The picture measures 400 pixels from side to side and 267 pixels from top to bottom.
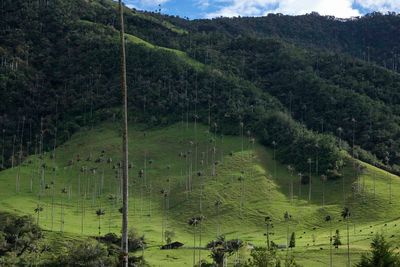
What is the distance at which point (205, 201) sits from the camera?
162m

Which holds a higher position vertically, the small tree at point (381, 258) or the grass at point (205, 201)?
the small tree at point (381, 258)

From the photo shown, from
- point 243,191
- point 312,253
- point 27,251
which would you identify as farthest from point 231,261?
point 243,191

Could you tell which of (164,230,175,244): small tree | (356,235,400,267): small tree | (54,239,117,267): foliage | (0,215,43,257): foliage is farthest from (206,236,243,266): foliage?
(356,235,400,267): small tree

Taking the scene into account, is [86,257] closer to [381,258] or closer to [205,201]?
[205,201]

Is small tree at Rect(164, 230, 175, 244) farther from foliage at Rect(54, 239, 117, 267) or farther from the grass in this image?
foliage at Rect(54, 239, 117, 267)

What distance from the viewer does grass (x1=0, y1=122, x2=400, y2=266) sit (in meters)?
135

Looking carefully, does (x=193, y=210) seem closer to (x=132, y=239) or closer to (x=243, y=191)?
(x=243, y=191)

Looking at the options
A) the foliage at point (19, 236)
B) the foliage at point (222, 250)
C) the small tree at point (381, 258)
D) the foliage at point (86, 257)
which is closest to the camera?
the small tree at point (381, 258)

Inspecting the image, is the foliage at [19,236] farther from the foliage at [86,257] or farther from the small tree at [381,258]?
the small tree at [381,258]

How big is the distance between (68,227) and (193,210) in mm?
33178

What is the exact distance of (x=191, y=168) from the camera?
617 ft

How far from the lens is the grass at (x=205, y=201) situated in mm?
135062

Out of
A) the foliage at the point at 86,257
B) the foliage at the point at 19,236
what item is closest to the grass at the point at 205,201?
the foliage at the point at 19,236

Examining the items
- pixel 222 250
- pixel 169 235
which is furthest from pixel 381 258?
pixel 169 235
